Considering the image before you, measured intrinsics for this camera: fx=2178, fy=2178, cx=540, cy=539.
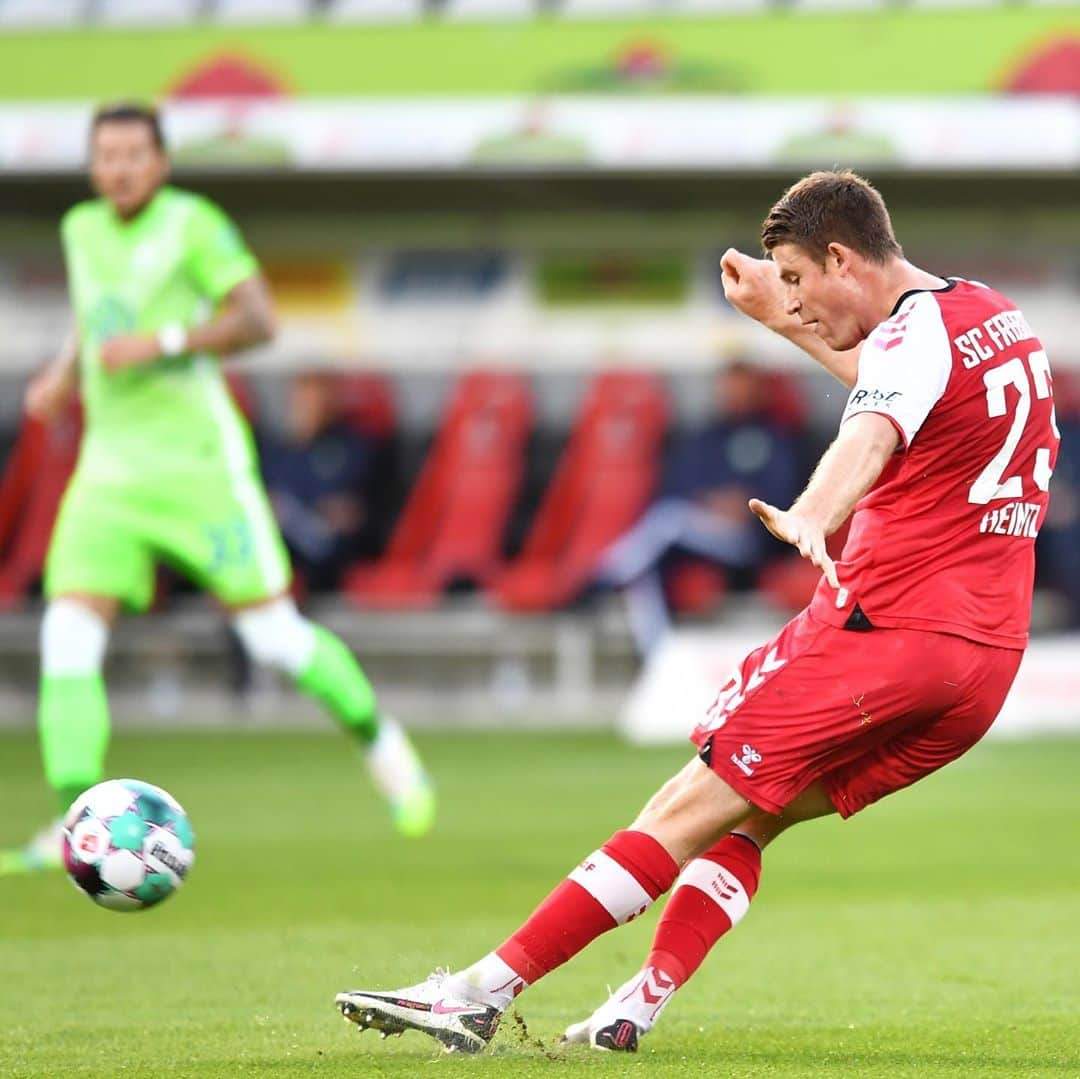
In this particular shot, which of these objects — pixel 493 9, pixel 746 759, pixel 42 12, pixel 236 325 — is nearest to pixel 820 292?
pixel 746 759

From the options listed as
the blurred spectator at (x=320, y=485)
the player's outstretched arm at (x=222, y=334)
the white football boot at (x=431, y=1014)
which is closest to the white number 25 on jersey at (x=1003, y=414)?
the white football boot at (x=431, y=1014)

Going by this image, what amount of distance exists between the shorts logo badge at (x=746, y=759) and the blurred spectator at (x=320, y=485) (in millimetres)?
11661

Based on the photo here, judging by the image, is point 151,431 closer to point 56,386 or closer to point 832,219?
point 56,386

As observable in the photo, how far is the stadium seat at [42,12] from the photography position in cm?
1747

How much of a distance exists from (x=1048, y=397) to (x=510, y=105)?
12.7 metres

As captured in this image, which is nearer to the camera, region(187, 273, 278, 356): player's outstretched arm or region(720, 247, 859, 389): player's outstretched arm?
region(720, 247, 859, 389): player's outstretched arm

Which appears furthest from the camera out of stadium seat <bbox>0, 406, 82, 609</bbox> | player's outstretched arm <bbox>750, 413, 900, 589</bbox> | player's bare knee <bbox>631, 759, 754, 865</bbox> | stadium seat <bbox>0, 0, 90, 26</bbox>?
stadium seat <bbox>0, 0, 90, 26</bbox>

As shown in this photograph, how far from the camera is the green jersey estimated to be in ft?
23.4

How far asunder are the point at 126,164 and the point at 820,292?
3.38m

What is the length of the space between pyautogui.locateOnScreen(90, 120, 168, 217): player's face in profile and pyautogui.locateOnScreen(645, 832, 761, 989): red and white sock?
11.1 ft

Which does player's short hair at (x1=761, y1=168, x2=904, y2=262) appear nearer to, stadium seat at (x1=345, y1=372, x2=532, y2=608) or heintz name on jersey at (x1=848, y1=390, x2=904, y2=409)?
heintz name on jersey at (x1=848, y1=390, x2=904, y2=409)

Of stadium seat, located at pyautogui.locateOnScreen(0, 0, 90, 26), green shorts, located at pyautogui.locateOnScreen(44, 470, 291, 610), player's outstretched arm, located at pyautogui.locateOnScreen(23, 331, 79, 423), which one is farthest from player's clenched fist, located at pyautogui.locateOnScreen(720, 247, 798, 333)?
stadium seat, located at pyautogui.locateOnScreen(0, 0, 90, 26)

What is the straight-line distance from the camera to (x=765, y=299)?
4.84m

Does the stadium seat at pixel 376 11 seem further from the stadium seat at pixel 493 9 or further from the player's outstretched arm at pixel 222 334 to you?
the player's outstretched arm at pixel 222 334
